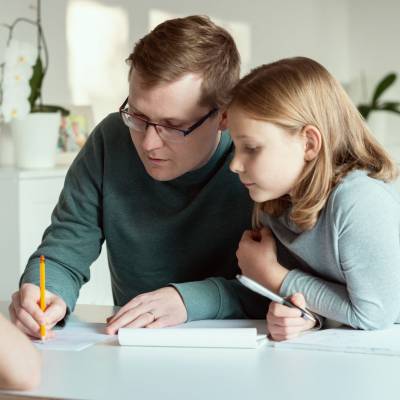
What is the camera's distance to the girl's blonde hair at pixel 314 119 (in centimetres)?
132

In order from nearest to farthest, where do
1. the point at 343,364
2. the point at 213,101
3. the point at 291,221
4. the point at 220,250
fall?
the point at 343,364 < the point at 291,221 < the point at 213,101 < the point at 220,250

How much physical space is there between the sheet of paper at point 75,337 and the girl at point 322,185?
282 millimetres

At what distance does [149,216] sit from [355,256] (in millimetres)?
493

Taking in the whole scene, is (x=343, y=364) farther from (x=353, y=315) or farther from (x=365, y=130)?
(x=365, y=130)

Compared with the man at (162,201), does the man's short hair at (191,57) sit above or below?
above

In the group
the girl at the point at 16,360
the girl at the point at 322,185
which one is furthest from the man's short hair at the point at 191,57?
the girl at the point at 16,360

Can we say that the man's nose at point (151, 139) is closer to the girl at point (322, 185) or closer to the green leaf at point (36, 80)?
the girl at point (322, 185)

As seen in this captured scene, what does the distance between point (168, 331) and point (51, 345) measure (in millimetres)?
182

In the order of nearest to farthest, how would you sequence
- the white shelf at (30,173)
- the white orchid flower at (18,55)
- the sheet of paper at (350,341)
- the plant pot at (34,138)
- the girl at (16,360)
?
1. the girl at (16,360)
2. the sheet of paper at (350,341)
3. the white orchid flower at (18,55)
4. the white shelf at (30,173)
5. the plant pot at (34,138)

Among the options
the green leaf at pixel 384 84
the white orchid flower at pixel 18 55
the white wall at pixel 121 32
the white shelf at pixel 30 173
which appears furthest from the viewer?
the green leaf at pixel 384 84

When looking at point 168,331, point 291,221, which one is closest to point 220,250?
point 291,221

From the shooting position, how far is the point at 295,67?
1.35 meters

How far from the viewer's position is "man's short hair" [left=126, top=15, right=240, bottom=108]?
1.46 meters

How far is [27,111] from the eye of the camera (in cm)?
277
